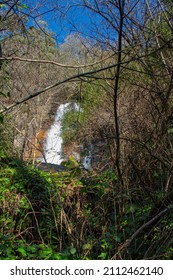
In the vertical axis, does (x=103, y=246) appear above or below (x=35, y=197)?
below

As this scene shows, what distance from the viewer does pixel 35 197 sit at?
6219 millimetres

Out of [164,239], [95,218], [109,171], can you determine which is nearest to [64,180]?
[109,171]

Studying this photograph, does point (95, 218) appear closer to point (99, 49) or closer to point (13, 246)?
point (13, 246)

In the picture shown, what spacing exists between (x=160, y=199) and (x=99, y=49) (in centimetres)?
303

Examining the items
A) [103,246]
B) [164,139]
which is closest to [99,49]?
[164,139]

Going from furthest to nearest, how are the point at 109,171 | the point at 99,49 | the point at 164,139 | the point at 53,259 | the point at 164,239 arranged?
the point at 109,171 < the point at 99,49 < the point at 164,139 < the point at 164,239 < the point at 53,259

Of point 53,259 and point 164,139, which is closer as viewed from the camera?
point 53,259

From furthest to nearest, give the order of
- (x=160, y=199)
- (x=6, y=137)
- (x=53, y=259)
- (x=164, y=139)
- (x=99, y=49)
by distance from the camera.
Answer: (x=6, y=137)
(x=99, y=49)
(x=164, y=139)
(x=160, y=199)
(x=53, y=259)

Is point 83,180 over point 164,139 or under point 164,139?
under
